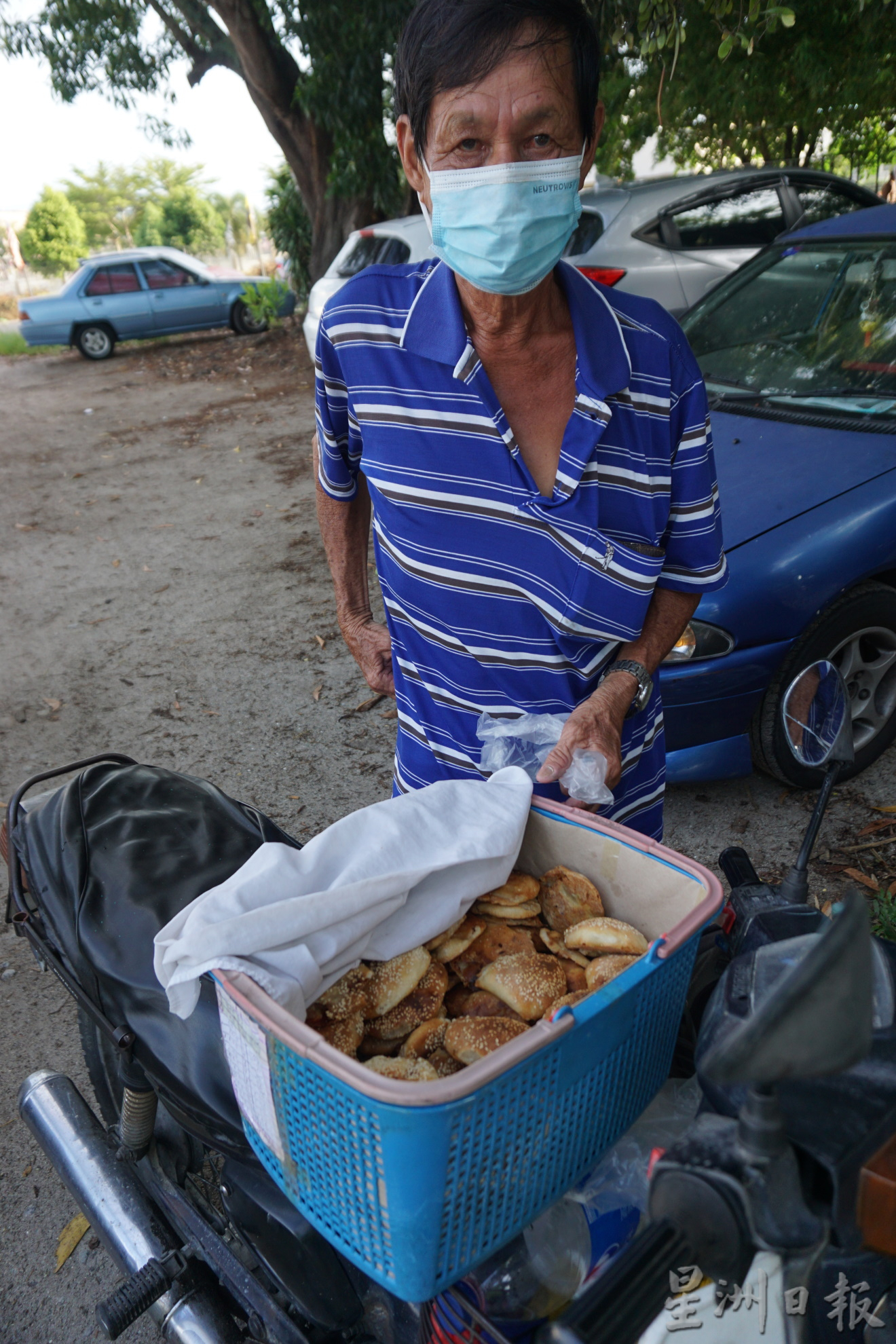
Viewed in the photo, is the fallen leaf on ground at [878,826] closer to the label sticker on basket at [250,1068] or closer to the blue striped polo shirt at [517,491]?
the blue striped polo shirt at [517,491]

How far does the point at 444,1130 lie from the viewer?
2.75ft

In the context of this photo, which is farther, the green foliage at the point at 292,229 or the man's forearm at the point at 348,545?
the green foliage at the point at 292,229

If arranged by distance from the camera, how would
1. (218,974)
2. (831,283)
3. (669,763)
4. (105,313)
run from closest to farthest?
(218,974), (669,763), (831,283), (105,313)

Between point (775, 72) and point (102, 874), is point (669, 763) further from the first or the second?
point (775, 72)

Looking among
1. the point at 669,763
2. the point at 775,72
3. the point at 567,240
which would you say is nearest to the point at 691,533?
the point at 567,240

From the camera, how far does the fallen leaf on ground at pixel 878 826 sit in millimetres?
3400

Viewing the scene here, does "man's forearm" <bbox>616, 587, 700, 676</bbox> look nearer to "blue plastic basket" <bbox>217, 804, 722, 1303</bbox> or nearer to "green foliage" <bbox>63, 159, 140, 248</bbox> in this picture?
"blue plastic basket" <bbox>217, 804, 722, 1303</bbox>

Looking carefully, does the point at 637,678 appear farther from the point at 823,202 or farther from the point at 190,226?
the point at 190,226

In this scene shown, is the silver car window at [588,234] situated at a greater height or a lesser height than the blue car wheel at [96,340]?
greater

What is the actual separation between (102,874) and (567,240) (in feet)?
4.44

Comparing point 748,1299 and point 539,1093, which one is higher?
point 539,1093

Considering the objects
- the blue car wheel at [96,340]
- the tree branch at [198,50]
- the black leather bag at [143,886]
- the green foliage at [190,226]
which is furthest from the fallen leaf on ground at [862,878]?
the green foliage at [190,226]

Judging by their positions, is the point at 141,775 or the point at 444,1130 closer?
the point at 444,1130

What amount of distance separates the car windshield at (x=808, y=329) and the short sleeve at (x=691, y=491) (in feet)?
7.86
